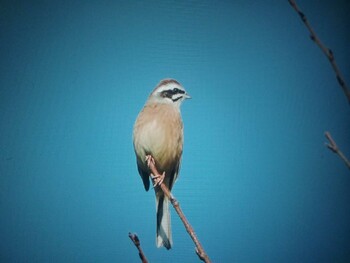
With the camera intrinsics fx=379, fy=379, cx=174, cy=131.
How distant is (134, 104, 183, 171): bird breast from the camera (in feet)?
4.56

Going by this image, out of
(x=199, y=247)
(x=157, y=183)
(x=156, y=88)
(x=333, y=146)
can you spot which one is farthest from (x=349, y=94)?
(x=156, y=88)

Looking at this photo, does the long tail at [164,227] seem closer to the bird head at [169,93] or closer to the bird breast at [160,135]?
the bird breast at [160,135]

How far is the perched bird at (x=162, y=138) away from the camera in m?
1.39

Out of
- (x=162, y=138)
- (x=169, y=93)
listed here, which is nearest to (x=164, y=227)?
(x=162, y=138)

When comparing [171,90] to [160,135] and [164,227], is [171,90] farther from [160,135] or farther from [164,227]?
[164,227]

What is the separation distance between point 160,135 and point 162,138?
0.01m

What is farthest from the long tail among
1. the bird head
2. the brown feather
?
the bird head

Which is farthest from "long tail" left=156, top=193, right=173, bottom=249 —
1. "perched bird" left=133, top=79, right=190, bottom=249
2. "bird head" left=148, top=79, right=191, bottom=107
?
"bird head" left=148, top=79, right=191, bottom=107

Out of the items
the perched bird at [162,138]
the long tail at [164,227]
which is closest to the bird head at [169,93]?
the perched bird at [162,138]

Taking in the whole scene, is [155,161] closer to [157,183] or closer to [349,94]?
[157,183]

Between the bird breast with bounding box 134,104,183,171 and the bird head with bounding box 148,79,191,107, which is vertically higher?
the bird head with bounding box 148,79,191,107

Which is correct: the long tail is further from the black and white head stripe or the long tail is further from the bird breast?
the black and white head stripe

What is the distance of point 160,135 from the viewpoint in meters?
1.39

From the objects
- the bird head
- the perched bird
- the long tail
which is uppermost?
the bird head
